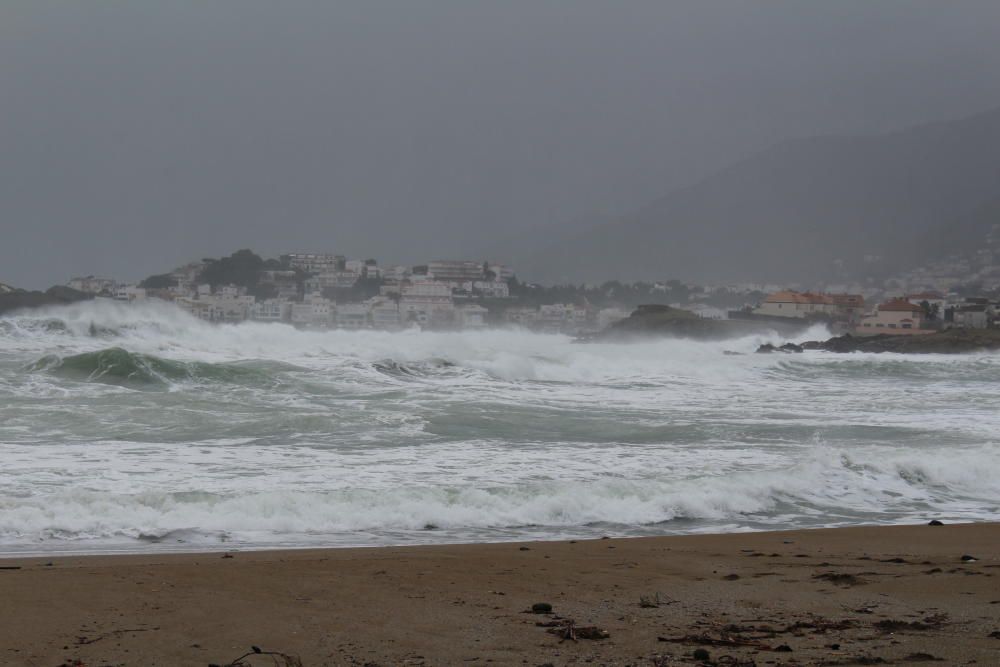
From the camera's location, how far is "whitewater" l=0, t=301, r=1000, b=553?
9156 millimetres

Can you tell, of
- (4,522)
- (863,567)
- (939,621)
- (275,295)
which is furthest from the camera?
(275,295)

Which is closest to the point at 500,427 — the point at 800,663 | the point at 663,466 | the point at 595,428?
the point at 595,428

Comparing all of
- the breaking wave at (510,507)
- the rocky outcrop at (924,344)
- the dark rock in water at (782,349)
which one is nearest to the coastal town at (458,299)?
the rocky outcrop at (924,344)

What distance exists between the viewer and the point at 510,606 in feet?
17.9

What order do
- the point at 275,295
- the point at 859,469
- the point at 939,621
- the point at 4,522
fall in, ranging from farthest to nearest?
the point at 275,295 < the point at 859,469 < the point at 4,522 < the point at 939,621

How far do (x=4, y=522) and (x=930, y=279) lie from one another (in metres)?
171

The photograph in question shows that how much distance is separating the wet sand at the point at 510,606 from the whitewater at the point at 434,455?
1.62 meters

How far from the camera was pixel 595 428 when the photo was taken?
16.3 meters

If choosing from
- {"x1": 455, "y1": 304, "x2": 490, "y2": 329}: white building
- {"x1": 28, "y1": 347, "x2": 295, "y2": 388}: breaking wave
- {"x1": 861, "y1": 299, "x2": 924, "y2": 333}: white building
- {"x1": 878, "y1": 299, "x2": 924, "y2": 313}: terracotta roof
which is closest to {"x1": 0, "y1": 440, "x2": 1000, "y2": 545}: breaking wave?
{"x1": 28, "y1": 347, "x2": 295, "y2": 388}: breaking wave

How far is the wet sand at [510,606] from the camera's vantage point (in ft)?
14.4

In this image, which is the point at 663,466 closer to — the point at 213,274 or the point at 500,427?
the point at 500,427

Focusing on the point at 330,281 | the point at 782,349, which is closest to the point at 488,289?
the point at 330,281

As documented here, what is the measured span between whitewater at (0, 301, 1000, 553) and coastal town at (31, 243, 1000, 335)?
158 feet

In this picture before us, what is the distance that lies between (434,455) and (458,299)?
99.8 metres
